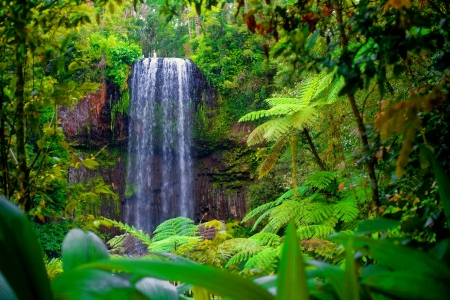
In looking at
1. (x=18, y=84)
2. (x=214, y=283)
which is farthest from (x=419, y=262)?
(x=18, y=84)

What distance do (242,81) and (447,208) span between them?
461 inches

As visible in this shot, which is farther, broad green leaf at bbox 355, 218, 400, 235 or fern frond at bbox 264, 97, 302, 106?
fern frond at bbox 264, 97, 302, 106

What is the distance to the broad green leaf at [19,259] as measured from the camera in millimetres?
505

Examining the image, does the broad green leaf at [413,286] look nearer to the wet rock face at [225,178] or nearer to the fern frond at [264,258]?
the fern frond at [264,258]

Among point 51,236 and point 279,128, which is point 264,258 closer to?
point 279,128

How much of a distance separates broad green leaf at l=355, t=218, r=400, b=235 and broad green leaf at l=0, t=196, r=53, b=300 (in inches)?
17.8

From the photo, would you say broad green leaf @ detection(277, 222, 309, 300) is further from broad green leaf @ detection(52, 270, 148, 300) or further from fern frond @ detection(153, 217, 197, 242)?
fern frond @ detection(153, 217, 197, 242)

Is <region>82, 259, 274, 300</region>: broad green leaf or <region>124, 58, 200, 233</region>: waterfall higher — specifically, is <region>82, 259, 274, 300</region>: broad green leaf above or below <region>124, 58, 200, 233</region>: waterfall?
below

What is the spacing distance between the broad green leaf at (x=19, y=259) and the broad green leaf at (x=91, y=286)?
0.03m

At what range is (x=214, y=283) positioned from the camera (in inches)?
17.4

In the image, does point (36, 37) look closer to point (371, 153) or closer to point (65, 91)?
point (65, 91)

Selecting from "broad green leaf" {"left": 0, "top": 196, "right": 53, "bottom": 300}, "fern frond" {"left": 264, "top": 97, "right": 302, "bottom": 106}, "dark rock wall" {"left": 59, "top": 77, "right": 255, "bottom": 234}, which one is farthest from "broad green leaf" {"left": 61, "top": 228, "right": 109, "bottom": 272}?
"dark rock wall" {"left": 59, "top": 77, "right": 255, "bottom": 234}

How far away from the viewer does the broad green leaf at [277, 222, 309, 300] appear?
0.45 m

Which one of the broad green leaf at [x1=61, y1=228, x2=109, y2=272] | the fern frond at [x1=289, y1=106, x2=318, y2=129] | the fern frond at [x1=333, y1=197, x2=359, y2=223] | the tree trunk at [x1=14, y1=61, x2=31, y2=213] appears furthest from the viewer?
the fern frond at [x1=289, y1=106, x2=318, y2=129]
